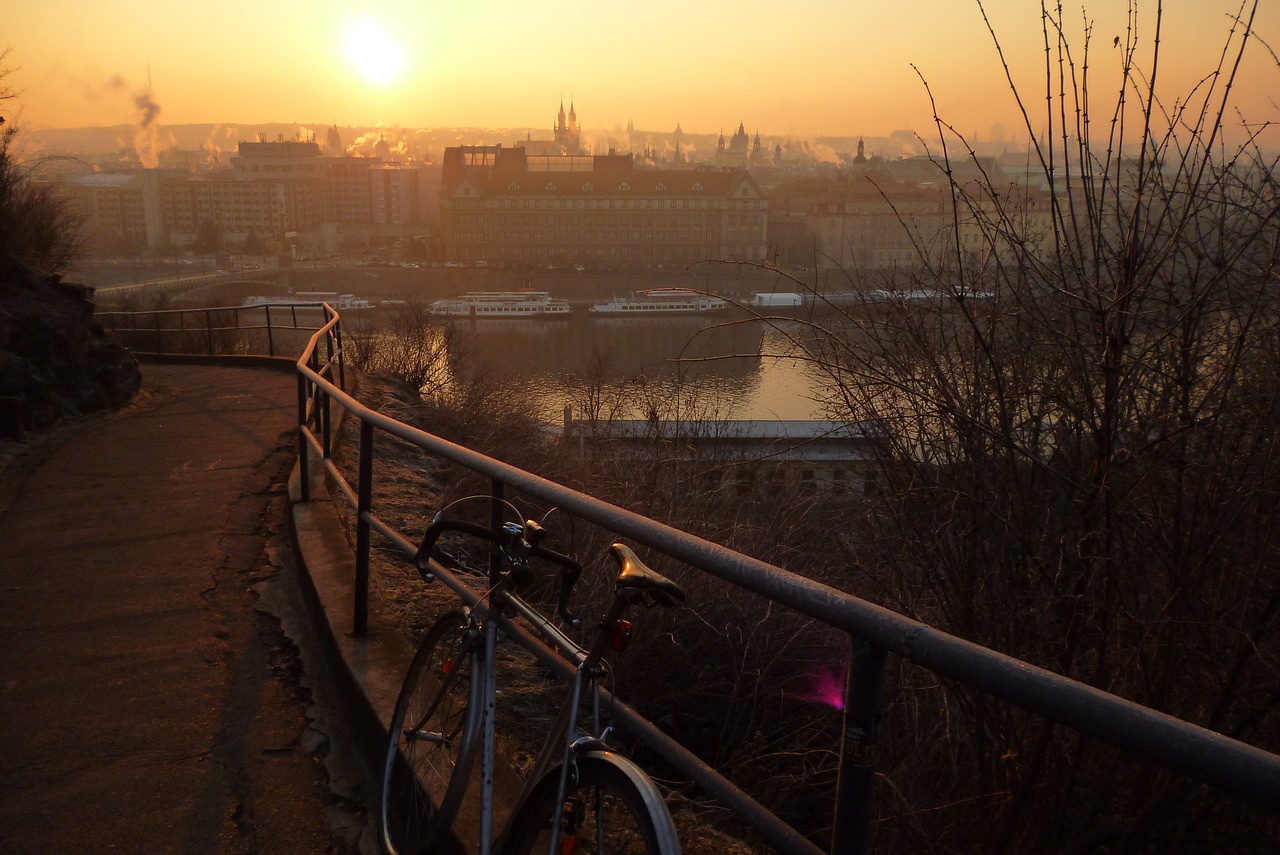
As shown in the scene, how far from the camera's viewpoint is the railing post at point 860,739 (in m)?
1.47

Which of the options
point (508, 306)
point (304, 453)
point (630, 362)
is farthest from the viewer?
point (508, 306)

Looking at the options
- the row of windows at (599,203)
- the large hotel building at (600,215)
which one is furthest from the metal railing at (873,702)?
the row of windows at (599,203)

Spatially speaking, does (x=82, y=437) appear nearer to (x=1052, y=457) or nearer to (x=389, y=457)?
(x=389, y=457)

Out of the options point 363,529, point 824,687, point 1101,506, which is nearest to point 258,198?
point 824,687

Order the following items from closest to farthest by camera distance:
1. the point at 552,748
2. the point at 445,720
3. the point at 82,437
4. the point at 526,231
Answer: the point at 552,748
the point at 445,720
the point at 82,437
the point at 526,231

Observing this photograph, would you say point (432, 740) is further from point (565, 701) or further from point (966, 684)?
point (966, 684)

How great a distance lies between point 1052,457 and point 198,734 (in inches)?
135

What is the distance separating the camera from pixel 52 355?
11.9m

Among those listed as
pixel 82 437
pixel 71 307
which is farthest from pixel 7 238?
pixel 82 437

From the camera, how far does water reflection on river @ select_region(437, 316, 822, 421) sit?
68.1 feet

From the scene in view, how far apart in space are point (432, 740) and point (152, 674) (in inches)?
84.6

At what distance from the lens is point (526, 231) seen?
285 feet

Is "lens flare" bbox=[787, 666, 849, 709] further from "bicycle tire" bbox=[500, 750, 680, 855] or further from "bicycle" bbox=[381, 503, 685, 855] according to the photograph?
"bicycle tire" bbox=[500, 750, 680, 855]

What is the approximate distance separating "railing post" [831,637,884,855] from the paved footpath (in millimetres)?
2180
